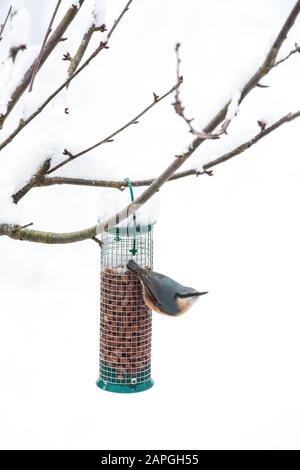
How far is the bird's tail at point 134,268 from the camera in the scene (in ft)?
10.9

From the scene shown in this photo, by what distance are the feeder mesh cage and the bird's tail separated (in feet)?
0.25

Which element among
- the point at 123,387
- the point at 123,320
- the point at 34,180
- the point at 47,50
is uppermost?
the point at 47,50

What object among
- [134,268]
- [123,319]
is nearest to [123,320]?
[123,319]

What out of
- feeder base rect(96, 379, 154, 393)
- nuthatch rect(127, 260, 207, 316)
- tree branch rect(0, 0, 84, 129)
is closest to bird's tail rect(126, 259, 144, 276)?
nuthatch rect(127, 260, 207, 316)

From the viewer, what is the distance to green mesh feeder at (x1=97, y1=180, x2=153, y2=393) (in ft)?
11.5

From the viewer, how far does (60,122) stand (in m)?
3.06

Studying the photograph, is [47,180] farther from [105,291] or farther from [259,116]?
[259,116]

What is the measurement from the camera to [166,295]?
3.19 m

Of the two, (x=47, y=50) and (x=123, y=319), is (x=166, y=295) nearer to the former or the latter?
(x=123, y=319)

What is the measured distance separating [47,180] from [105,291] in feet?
2.31

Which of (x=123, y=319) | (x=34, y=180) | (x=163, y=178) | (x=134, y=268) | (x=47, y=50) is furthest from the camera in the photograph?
(x=123, y=319)

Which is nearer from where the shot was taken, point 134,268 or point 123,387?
point 134,268

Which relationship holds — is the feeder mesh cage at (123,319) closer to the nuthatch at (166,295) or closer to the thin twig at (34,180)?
the nuthatch at (166,295)

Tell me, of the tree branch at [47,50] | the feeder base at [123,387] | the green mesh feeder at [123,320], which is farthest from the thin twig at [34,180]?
the feeder base at [123,387]
